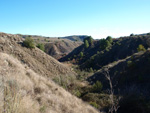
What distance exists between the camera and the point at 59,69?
21.3 meters

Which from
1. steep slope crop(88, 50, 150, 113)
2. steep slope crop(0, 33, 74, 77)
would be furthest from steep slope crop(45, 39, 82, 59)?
steep slope crop(88, 50, 150, 113)

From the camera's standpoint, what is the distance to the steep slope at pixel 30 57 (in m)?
17.6

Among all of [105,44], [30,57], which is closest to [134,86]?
[30,57]

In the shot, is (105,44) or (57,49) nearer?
(105,44)

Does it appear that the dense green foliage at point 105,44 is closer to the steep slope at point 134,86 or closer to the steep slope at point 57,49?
the steep slope at point 57,49

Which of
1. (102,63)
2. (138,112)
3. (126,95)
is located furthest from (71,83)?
(102,63)

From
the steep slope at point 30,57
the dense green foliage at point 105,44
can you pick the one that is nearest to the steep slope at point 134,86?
the steep slope at point 30,57

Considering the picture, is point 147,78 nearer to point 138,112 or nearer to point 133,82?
point 133,82

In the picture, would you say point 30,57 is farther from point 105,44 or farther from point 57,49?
point 57,49

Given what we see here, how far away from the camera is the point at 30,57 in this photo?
19016 millimetres

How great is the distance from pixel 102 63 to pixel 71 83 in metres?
19.9

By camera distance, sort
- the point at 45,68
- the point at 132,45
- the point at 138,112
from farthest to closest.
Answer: the point at 132,45, the point at 45,68, the point at 138,112

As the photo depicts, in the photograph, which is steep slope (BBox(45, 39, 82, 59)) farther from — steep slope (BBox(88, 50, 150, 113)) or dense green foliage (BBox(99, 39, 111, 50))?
steep slope (BBox(88, 50, 150, 113))

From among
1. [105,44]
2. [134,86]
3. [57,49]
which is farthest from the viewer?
[57,49]
